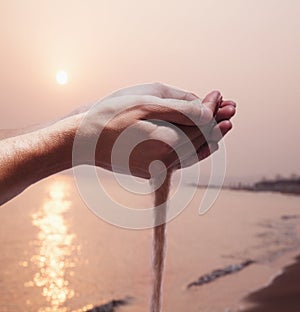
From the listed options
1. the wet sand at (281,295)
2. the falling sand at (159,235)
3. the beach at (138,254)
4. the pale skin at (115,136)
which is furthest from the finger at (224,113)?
the wet sand at (281,295)

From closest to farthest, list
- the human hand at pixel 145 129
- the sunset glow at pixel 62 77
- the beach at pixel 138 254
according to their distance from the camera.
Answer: the human hand at pixel 145 129 → the sunset glow at pixel 62 77 → the beach at pixel 138 254

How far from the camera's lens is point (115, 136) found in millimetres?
814

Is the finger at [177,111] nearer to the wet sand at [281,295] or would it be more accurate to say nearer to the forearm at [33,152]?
the forearm at [33,152]

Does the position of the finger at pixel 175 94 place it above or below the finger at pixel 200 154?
above

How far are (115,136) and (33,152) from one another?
0.43ft

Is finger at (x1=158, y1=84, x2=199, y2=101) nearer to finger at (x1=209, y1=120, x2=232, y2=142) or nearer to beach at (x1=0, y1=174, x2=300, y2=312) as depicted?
finger at (x1=209, y1=120, x2=232, y2=142)

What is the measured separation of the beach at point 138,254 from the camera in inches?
77.7

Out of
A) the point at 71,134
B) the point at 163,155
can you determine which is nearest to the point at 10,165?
the point at 71,134

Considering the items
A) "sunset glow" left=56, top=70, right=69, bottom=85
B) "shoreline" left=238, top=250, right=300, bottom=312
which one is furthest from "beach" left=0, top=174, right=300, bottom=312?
"sunset glow" left=56, top=70, right=69, bottom=85

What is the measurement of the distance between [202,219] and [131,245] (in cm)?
30

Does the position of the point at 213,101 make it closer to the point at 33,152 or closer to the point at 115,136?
the point at 115,136

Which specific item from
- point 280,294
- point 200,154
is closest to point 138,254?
point 280,294

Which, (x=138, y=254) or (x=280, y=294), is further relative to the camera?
(x=138, y=254)

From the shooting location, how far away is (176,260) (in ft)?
7.26
